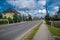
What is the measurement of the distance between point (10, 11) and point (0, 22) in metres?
64.6

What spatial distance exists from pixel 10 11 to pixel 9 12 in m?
1.97

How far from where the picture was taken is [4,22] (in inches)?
2415

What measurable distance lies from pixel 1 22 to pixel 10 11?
2530 inches

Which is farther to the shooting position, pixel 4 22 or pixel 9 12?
pixel 9 12

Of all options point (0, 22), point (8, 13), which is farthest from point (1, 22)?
point (8, 13)

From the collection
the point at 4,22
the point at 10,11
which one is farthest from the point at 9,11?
the point at 4,22

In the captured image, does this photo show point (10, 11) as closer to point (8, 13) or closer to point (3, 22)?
point (8, 13)

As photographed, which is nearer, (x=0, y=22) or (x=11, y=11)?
(x=0, y=22)

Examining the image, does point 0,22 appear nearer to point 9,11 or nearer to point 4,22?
point 4,22

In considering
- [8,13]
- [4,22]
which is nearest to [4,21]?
[4,22]

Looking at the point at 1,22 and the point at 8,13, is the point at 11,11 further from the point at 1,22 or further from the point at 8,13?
the point at 1,22

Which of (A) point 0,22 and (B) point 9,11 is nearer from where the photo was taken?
(A) point 0,22

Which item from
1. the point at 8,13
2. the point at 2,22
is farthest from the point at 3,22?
the point at 8,13

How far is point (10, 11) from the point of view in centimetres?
12319
